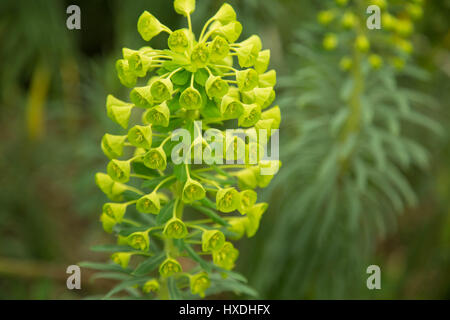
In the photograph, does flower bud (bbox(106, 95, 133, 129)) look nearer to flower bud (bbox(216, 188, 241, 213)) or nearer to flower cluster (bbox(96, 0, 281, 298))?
flower cluster (bbox(96, 0, 281, 298))

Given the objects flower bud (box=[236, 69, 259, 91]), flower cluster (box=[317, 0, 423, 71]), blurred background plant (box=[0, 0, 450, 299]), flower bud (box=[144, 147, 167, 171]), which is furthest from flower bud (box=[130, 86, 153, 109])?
flower cluster (box=[317, 0, 423, 71])

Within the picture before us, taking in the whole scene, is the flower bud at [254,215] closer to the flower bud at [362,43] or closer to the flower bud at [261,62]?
the flower bud at [261,62]

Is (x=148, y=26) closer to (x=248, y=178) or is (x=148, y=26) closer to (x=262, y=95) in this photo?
(x=262, y=95)

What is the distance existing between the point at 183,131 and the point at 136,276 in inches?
17.3

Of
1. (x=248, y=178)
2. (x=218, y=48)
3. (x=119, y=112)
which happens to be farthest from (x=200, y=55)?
A: (x=248, y=178)

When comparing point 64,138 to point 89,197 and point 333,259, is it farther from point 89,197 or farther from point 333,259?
point 333,259

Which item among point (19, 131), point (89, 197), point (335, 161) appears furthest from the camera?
point (19, 131)

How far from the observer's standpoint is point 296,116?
226 centimetres

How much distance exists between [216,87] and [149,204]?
33 cm

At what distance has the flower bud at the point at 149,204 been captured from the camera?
1111mm

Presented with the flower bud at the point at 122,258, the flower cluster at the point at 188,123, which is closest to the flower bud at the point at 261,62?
the flower cluster at the point at 188,123

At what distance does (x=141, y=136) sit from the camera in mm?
1085

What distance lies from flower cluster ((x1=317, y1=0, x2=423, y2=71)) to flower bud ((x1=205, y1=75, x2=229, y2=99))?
1.07 metres
